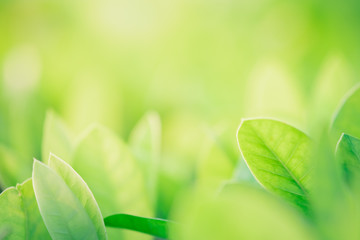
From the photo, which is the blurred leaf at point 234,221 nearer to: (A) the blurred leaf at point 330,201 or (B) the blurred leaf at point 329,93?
(A) the blurred leaf at point 330,201

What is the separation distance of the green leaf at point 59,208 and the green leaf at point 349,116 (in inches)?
13.5

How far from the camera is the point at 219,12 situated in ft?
5.52

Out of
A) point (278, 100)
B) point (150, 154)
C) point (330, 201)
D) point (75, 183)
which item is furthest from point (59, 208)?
point (278, 100)

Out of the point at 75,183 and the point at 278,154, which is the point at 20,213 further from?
the point at 278,154

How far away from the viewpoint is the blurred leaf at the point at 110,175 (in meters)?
0.51

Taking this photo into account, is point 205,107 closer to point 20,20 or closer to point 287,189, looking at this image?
point 287,189

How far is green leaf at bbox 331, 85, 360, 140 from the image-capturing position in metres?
0.49

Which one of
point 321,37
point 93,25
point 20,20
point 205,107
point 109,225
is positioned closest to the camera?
point 109,225

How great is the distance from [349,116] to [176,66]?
782 millimetres

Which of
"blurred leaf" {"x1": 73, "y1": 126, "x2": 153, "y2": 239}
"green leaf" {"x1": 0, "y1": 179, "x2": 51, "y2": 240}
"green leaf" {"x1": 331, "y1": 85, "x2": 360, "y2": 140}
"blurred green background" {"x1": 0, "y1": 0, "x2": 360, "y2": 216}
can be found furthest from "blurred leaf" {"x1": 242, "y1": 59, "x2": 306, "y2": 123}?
"green leaf" {"x1": 0, "y1": 179, "x2": 51, "y2": 240}

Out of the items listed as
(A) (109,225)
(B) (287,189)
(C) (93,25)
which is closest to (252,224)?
(B) (287,189)

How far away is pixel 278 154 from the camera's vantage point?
0.42m

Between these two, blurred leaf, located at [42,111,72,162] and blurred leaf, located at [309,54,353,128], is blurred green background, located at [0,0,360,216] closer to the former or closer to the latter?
blurred leaf, located at [309,54,353,128]

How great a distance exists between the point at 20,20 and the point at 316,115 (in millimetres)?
1455
